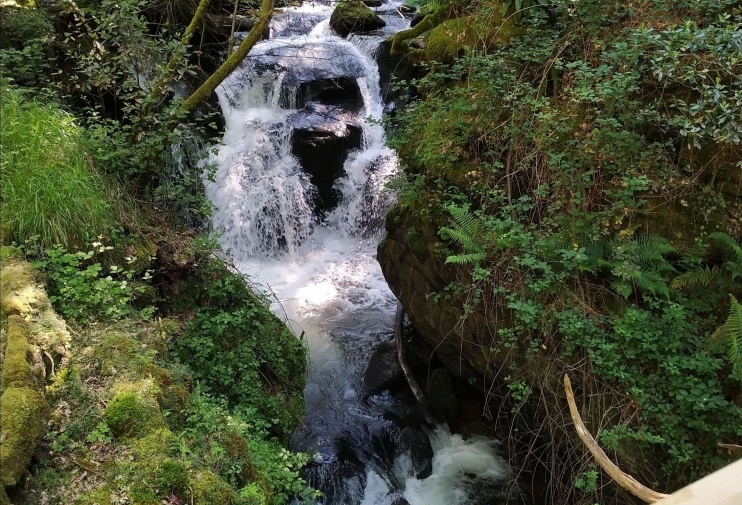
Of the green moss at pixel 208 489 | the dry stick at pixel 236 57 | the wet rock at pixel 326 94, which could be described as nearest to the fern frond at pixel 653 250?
the green moss at pixel 208 489

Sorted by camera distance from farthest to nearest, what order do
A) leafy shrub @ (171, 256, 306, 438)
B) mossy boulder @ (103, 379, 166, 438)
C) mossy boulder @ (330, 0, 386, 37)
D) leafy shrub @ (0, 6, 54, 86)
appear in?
1. mossy boulder @ (330, 0, 386, 37)
2. leafy shrub @ (0, 6, 54, 86)
3. leafy shrub @ (171, 256, 306, 438)
4. mossy boulder @ (103, 379, 166, 438)

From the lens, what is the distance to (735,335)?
10.1 ft

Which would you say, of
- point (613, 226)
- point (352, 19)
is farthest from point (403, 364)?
point (352, 19)

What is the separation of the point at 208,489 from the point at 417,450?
347cm

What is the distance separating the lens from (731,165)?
12.4 ft

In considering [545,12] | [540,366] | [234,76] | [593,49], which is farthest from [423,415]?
[234,76]

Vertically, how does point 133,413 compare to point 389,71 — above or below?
below

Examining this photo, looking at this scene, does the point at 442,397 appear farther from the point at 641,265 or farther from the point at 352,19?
the point at 352,19

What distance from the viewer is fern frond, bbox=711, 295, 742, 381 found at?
9.84 feet

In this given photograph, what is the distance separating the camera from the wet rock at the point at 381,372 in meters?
6.23

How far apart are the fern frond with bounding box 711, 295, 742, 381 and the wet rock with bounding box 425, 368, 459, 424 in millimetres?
3180

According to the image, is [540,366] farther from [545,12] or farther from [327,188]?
[327,188]

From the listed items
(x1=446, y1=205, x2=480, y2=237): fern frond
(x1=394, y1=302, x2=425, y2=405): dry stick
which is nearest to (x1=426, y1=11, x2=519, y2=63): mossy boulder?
(x1=446, y1=205, x2=480, y2=237): fern frond

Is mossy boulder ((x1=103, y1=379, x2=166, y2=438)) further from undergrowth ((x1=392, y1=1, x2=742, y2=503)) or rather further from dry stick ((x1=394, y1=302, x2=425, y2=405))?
dry stick ((x1=394, y1=302, x2=425, y2=405))
